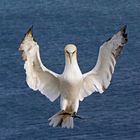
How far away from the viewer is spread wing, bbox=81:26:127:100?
14836 mm

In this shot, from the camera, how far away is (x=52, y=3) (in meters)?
50.9

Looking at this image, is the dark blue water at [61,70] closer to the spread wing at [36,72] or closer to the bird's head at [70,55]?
the spread wing at [36,72]

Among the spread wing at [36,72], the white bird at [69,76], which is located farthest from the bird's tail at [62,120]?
the spread wing at [36,72]

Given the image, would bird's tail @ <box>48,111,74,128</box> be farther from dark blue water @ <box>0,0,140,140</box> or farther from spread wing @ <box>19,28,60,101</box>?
dark blue water @ <box>0,0,140,140</box>

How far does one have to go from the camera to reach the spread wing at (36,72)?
1466 cm

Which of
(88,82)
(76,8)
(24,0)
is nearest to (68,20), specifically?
(76,8)

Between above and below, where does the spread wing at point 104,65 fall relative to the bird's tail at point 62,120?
above

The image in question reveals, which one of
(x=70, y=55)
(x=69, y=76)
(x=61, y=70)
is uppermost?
(x=61, y=70)

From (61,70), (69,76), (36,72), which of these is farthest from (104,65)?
(61,70)

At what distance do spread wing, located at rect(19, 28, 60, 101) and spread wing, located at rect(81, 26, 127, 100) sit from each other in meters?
0.51

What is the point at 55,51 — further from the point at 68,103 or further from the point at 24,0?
the point at 68,103

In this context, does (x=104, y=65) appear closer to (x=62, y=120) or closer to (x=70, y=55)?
(x=70, y=55)

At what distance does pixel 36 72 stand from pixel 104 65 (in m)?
1.12

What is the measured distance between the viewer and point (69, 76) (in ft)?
48.1
